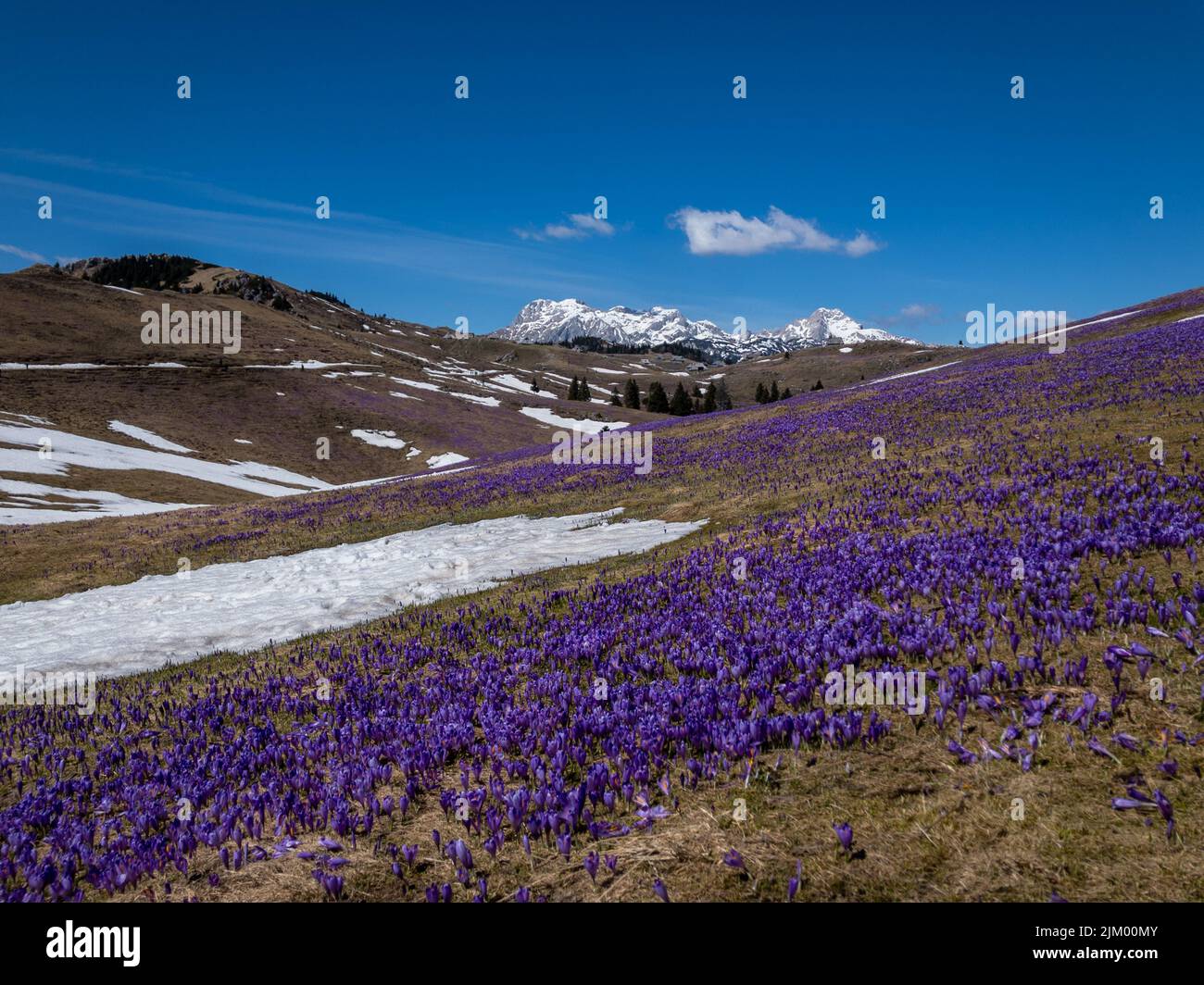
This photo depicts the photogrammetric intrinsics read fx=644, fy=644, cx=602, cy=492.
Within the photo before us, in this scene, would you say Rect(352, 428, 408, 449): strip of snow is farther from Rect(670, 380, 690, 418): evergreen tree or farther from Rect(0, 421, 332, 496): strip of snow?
Rect(670, 380, 690, 418): evergreen tree

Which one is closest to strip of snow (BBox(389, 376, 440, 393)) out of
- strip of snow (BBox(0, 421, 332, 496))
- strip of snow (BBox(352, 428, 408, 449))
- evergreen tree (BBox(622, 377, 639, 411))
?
strip of snow (BBox(352, 428, 408, 449))

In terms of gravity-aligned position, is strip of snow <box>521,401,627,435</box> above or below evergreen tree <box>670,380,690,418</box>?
below

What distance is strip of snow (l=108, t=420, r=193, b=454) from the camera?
70650 millimetres

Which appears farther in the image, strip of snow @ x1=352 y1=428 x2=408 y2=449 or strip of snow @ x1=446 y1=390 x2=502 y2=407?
strip of snow @ x1=446 y1=390 x2=502 y2=407

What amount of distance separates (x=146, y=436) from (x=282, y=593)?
70596mm

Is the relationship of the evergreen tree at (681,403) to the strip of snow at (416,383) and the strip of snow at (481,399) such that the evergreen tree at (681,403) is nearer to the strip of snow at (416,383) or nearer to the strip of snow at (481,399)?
the strip of snow at (481,399)

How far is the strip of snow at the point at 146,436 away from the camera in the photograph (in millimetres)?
70650

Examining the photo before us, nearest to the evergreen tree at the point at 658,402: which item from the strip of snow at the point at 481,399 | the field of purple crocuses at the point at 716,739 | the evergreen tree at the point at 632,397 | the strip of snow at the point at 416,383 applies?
the evergreen tree at the point at 632,397

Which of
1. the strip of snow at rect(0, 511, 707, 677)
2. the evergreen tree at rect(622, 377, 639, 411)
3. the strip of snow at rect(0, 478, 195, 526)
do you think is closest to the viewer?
the strip of snow at rect(0, 511, 707, 677)

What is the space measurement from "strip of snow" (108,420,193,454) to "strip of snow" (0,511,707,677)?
192 feet

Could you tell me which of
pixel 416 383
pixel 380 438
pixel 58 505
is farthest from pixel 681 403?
pixel 58 505

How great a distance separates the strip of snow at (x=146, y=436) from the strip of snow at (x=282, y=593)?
58579 millimetres

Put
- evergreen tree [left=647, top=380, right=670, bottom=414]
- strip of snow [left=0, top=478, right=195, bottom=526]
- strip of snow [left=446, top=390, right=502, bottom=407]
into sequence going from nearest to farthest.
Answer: strip of snow [left=0, top=478, right=195, bottom=526]
strip of snow [left=446, top=390, right=502, bottom=407]
evergreen tree [left=647, top=380, right=670, bottom=414]
